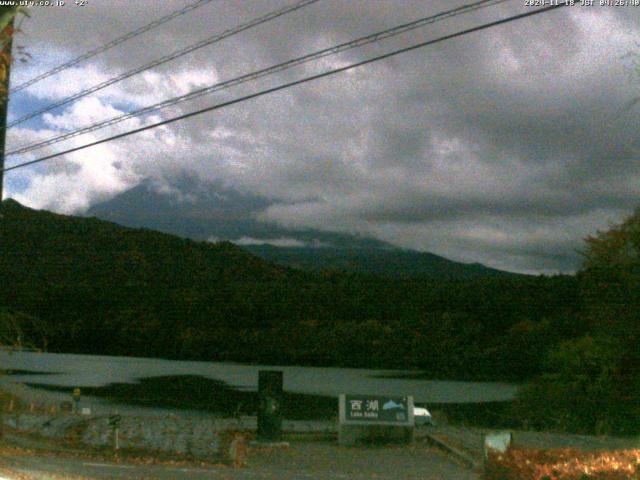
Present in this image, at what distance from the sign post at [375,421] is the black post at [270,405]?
5.83ft

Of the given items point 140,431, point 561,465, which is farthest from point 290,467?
point 561,465

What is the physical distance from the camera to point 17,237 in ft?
125

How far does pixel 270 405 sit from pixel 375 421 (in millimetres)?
2895

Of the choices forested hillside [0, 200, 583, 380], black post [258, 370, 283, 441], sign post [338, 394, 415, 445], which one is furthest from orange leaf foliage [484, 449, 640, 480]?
forested hillside [0, 200, 583, 380]

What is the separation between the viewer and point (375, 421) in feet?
66.5

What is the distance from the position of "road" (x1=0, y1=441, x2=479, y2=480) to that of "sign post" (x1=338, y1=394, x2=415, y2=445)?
0.46m

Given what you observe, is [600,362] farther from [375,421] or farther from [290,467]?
[290,467]

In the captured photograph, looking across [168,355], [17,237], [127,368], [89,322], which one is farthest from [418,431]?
[127,368]

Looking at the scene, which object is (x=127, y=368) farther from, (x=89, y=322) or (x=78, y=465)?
(x=78, y=465)

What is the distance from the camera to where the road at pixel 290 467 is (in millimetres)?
12344

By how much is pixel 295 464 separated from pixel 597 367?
27.3 m

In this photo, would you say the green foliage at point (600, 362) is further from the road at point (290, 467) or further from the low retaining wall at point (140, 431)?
the low retaining wall at point (140, 431)

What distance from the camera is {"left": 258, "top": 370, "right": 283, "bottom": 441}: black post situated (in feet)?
63.8

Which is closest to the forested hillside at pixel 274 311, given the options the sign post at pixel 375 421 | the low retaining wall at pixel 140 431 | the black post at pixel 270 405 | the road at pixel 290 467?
the low retaining wall at pixel 140 431
